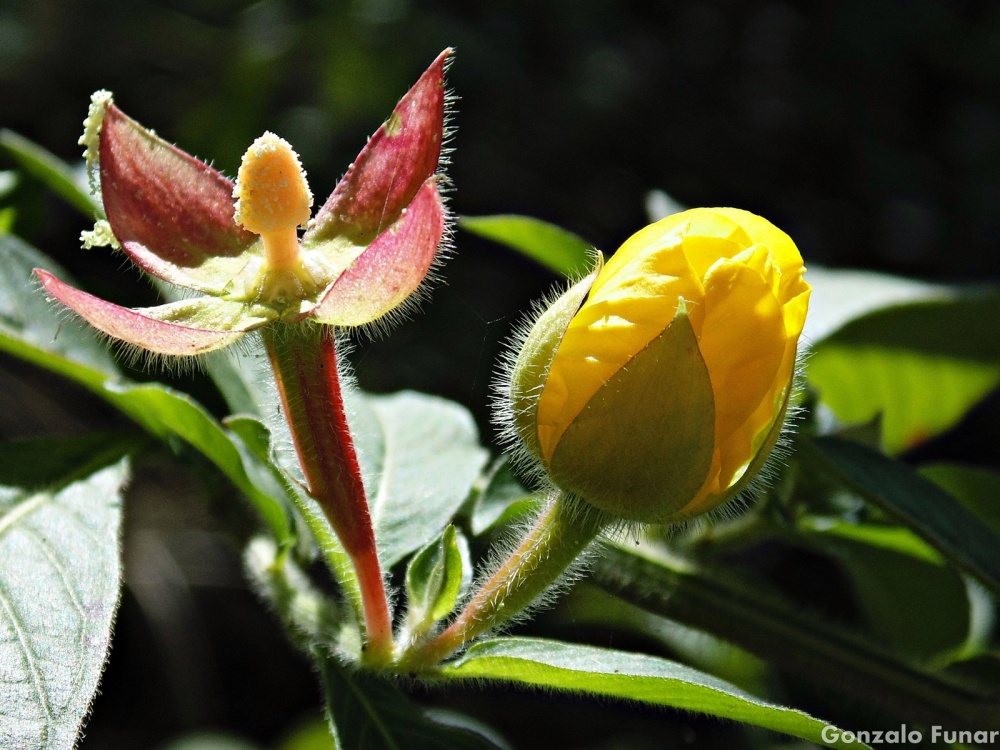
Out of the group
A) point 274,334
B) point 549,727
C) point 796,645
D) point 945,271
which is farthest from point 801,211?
point 274,334

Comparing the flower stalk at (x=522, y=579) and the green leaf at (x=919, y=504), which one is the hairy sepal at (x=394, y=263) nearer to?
the flower stalk at (x=522, y=579)

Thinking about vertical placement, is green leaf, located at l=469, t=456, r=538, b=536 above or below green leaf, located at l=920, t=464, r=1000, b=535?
above

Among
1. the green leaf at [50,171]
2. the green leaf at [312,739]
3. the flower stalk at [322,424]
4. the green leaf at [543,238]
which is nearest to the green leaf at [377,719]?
the flower stalk at [322,424]

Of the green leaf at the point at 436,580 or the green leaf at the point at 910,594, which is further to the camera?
the green leaf at the point at 910,594

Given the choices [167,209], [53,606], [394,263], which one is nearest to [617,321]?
[394,263]

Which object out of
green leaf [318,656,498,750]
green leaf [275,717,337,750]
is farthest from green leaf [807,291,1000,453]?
green leaf [275,717,337,750]

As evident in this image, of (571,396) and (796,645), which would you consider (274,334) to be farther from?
(796,645)

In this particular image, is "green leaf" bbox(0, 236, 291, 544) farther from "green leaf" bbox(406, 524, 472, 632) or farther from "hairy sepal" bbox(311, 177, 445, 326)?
"hairy sepal" bbox(311, 177, 445, 326)
